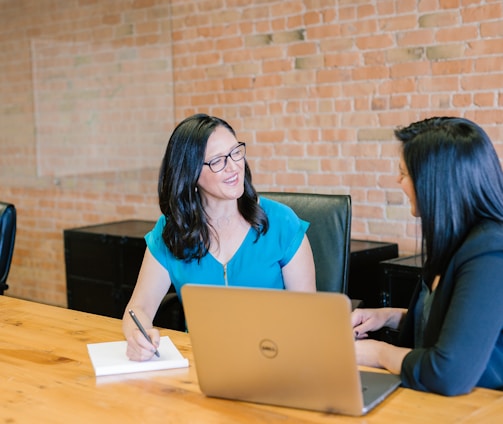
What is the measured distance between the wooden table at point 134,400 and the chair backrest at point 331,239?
0.64 m

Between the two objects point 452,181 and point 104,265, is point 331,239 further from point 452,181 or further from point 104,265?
point 104,265

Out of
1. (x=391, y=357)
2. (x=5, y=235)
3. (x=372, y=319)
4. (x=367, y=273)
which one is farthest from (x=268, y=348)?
(x=367, y=273)

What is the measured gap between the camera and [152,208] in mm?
4680

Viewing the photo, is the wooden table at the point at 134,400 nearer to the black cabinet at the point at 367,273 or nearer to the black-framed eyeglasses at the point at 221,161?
the black-framed eyeglasses at the point at 221,161

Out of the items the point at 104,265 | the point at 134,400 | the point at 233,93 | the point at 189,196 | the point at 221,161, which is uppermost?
the point at 233,93

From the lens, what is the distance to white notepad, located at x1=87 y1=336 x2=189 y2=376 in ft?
5.90

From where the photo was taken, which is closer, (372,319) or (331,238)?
(372,319)

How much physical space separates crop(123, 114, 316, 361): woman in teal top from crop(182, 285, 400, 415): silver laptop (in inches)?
30.2

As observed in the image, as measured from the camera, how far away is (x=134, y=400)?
1622mm

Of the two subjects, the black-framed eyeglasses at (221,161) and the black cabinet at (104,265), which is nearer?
the black-framed eyeglasses at (221,161)

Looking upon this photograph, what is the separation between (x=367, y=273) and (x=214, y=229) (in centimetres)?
125

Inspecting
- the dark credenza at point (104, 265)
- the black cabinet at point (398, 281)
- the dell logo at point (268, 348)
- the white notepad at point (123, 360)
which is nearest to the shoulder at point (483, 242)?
the dell logo at point (268, 348)

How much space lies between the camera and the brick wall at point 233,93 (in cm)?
343

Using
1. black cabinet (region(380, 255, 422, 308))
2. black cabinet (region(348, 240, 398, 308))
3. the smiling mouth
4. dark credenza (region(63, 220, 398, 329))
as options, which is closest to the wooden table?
the smiling mouth
